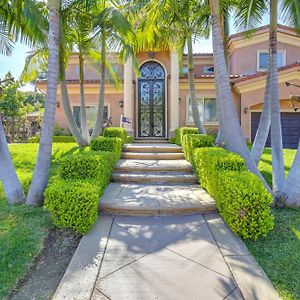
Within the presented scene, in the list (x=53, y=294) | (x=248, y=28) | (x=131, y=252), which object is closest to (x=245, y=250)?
(x=131, y=252)

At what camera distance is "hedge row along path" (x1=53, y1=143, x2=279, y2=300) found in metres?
3.48

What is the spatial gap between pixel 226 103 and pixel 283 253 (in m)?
3.42

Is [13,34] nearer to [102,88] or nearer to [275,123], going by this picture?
[102,88]

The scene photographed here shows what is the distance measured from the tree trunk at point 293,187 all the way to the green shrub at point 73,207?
3933 millimetres

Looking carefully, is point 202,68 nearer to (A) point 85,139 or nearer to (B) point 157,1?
(A) point 85,139

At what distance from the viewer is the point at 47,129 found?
6125mm

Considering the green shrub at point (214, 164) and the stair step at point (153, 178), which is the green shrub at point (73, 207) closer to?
the green shrub at point (214, 164)

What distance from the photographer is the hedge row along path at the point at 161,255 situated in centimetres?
348

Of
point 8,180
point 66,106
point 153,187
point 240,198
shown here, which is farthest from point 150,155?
point 240,198

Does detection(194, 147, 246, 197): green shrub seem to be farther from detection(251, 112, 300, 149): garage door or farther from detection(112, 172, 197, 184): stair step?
detection(251, 112, 300, 149): garage door

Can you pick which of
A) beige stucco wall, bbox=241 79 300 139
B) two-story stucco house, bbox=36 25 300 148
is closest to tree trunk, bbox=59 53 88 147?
two-story stucco house, bbox=36 25 300 148

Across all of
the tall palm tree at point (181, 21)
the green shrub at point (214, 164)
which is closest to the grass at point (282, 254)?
the green shrub at point (214, 164)

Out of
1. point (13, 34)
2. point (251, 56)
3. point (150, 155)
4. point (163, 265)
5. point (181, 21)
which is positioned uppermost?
point (251, 56)

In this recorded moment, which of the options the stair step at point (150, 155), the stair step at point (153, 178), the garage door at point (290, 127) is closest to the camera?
the stair step at point (153, 178)
